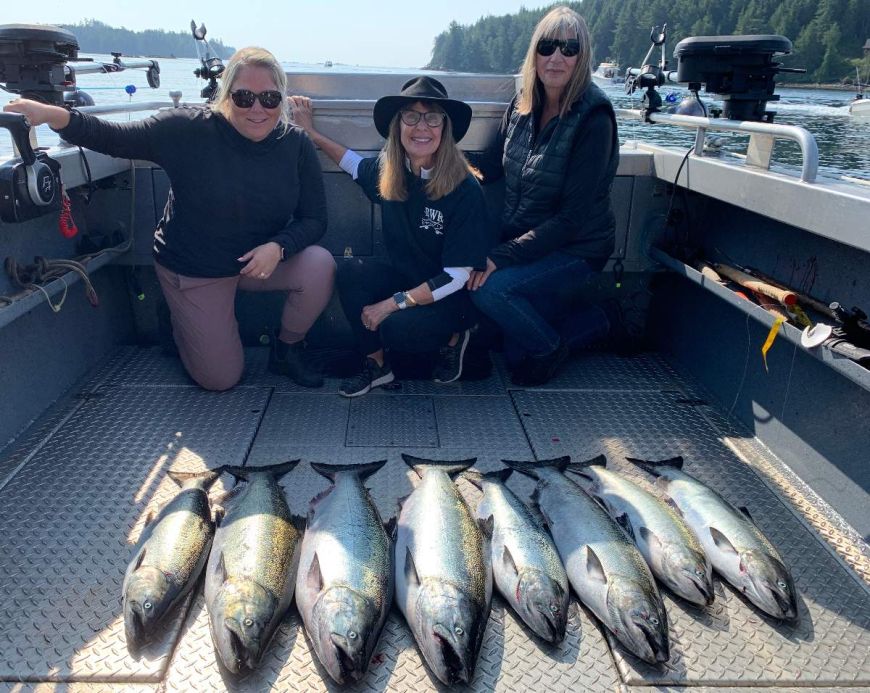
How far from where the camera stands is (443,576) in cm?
247

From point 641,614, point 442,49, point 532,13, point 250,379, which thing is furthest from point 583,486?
point 532,13

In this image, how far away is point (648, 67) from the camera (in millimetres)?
5242

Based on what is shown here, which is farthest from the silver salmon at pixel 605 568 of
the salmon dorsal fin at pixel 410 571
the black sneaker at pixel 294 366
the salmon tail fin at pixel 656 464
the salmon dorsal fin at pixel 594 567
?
the black sneaker at pixel 294 366

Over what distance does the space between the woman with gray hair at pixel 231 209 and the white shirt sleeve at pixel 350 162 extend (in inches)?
10.0

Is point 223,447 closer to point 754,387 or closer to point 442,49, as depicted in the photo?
point 754,387

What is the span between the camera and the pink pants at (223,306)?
3.91 meters

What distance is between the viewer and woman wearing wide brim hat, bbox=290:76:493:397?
3721 millimetres

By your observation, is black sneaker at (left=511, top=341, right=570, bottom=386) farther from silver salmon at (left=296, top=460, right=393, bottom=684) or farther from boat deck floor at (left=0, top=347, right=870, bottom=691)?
silver salmon at (left=296, top=460, right=393, bottom=684)

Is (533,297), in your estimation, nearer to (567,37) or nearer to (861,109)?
(567,37)

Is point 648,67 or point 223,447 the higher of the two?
point 648,67

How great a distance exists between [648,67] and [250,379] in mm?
3773

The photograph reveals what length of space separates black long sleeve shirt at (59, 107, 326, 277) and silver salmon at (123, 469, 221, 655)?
1468 millimetres

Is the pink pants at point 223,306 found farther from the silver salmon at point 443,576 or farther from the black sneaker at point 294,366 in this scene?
the silver salmon at point 443,576

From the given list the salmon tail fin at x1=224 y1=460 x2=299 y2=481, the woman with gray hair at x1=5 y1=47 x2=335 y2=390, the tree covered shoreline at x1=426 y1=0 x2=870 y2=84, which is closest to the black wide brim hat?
the woman with gray hair at x1=5 y1=47 x2=335 y2=390
